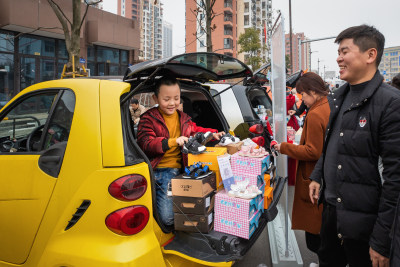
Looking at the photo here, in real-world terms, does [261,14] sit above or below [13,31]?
above

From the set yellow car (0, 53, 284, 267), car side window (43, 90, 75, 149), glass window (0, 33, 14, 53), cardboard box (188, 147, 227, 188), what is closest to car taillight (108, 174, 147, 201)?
yellow car (0, 53, 284, 267)

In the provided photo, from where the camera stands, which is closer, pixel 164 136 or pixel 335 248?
pixel 335 248

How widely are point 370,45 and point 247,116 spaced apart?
14.2ft

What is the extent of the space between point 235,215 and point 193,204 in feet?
1.13

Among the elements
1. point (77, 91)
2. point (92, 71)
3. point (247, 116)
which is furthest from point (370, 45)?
point (92, 71)

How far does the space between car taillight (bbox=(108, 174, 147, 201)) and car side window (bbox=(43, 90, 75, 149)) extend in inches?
22.2

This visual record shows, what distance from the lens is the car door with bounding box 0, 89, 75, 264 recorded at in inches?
84.0

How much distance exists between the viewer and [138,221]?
1.97m

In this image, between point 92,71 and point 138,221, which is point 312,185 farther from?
point 92,71

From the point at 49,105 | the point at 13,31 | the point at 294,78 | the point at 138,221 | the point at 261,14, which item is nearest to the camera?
the point at 138,221

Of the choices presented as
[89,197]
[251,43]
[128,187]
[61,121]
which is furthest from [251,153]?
[251,43]

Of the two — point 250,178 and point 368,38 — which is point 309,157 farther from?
point 368,38

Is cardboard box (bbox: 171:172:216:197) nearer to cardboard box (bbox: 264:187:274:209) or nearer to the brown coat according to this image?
cardboard box (bbox: 264:187:274:209)

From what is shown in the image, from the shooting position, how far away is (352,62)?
1.88 metres
